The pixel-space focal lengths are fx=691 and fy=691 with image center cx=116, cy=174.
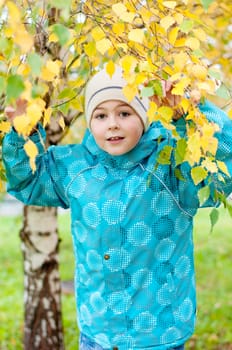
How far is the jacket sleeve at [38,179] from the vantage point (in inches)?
98.0

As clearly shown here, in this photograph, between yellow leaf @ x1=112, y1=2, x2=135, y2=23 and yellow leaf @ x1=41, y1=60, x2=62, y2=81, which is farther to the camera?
yellow leaf @ x1=112, y1=2, x2=135, y2=23

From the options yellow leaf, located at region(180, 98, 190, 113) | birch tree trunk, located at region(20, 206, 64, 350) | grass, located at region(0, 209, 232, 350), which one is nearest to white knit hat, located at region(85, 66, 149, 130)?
yellow leaf, located at region(180, 98, 190, 113)

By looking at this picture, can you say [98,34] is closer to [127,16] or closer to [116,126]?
[127,16]

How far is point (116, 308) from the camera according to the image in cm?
249

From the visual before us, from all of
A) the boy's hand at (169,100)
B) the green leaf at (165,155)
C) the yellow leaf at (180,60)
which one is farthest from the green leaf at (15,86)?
the green leaf at (165,155)

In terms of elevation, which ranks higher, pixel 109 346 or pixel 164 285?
pixel 164 285

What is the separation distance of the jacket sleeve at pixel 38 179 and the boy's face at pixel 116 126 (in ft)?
0.69

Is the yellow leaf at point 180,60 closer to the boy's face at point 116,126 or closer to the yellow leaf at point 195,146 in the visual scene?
the yellow leaf at point 195,146

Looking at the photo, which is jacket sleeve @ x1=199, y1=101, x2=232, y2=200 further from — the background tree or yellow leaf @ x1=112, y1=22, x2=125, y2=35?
yellow leaf @ x1=112, y1=22, x2=125, y2=35

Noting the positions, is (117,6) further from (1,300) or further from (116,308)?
(1,300)

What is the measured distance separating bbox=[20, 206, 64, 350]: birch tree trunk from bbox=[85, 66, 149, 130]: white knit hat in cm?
166

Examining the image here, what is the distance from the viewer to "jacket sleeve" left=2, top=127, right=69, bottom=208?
98.0 inches

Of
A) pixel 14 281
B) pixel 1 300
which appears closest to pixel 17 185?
pixel 1 300

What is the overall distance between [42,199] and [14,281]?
5.55 m
